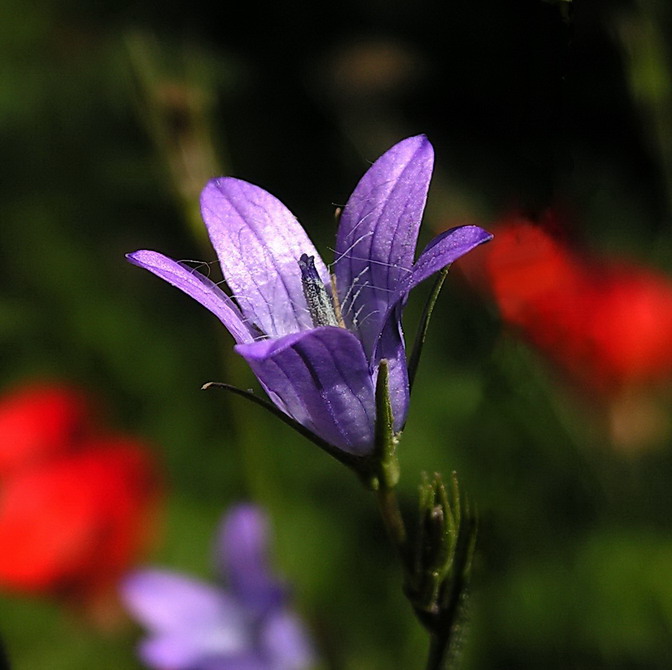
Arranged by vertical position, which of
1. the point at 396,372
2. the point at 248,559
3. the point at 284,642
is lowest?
the point at 284,642

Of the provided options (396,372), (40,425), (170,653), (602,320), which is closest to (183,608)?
(170,653)

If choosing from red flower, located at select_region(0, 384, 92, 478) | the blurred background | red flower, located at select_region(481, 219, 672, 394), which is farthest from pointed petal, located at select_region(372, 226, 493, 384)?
red flower, located at select_region(0, 384, 92, 478)

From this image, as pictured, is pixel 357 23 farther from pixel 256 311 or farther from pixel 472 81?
pixel 256 311

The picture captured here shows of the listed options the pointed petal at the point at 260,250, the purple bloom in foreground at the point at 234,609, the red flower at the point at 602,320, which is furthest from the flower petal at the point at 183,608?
the pointed petal at the point at 260,250

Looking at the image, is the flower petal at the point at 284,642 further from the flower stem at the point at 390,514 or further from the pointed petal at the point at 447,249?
the pointed petal at the point at 447,249

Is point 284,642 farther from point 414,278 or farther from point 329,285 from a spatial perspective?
point 414,278
